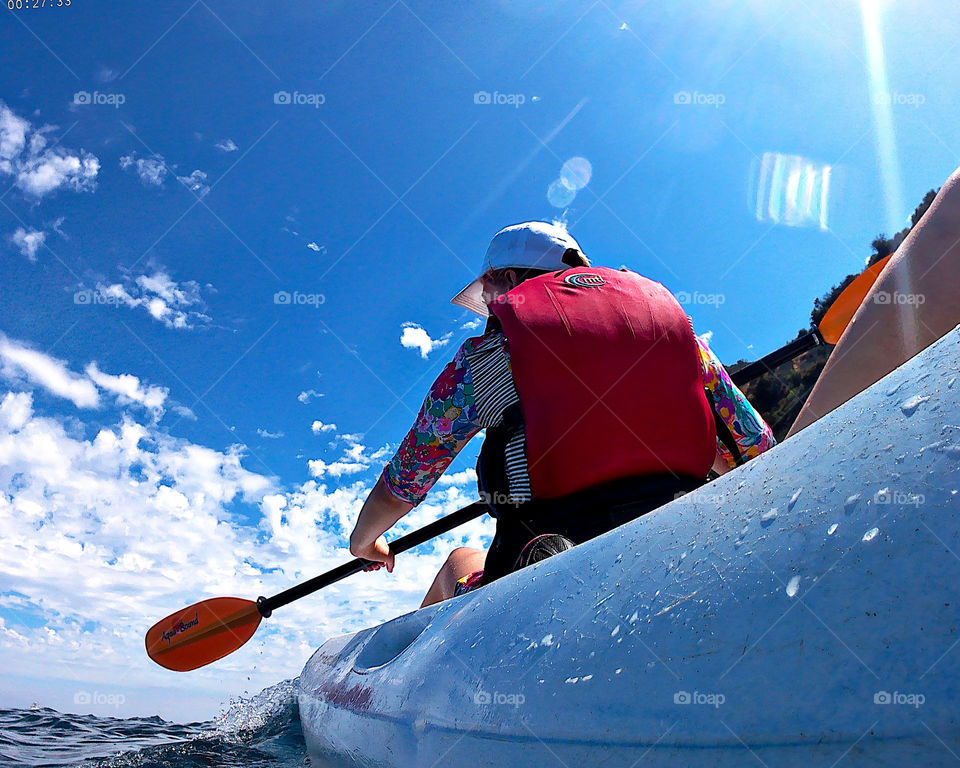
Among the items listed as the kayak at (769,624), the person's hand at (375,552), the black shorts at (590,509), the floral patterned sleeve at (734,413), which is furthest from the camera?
the person's hand at (375,552)

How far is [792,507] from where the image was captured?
0.59 meters

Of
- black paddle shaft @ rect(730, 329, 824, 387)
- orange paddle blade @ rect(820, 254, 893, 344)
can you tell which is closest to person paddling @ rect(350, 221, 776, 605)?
orange paddle blade @ rect(820, 254, 893, 344)

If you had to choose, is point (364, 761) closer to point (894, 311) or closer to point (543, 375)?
point (543, 375)

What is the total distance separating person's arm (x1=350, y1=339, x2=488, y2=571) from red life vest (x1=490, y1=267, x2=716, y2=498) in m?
0.20

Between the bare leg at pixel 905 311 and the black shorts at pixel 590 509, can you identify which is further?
the black shorts at pixel 590 509

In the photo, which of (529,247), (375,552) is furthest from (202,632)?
(529,247)

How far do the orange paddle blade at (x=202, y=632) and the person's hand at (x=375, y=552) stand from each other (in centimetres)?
98

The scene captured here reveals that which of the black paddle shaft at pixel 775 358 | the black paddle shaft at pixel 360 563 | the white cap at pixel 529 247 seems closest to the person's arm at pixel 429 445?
the white cap at pixel 529 247

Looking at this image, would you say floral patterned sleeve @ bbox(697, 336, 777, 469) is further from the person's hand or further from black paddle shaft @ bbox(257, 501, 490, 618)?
black paddle shaft @ bbox(257, 501, 490, 618)

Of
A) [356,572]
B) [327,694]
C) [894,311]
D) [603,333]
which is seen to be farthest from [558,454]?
[356,572]

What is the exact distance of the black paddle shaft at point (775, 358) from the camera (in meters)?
4.18

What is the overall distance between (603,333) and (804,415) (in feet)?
1.91

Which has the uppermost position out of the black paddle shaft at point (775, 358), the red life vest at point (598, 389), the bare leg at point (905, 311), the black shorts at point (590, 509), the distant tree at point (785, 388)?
the distant tree at point (785, 388)

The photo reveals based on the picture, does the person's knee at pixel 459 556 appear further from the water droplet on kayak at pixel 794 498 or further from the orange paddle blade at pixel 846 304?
the water droplet on kayak at pixel 794 498
